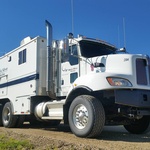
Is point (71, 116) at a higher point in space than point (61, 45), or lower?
lower

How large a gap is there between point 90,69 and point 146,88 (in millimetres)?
1659

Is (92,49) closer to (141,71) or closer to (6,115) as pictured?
(141,71)

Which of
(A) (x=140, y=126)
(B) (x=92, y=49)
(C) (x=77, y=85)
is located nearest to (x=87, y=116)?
(C) (x=77, y=85)

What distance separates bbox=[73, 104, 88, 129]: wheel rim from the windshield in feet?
5.89

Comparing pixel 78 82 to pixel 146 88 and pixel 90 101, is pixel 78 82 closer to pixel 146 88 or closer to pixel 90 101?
pixel 90 101

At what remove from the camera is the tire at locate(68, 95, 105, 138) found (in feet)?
22.9

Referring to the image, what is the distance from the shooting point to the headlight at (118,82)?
7055 millimetres

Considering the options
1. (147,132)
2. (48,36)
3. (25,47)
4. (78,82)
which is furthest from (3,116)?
(147,132)

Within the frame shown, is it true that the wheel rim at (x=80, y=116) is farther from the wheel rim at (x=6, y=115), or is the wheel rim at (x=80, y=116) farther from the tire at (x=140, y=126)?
the wheel rim at (x=6, y=115)

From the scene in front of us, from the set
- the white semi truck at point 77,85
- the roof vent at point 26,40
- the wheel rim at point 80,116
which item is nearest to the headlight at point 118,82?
the white semi truck at point 77,85

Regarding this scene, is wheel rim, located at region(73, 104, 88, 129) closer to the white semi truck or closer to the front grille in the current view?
the white semi truck

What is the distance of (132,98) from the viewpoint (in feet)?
23.1

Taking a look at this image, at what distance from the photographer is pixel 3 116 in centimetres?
Result: 1180

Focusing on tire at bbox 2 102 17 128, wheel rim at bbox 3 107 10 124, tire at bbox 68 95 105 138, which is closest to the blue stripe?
tire at bbox 2 102 17 128
